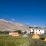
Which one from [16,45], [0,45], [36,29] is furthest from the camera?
[36,29]

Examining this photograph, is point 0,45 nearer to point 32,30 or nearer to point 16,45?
point 16,45

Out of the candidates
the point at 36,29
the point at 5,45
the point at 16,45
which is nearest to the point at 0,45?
the point at 5,45

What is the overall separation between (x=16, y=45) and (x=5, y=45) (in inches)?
64.5

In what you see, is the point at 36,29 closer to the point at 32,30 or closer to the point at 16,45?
the point at 32,30

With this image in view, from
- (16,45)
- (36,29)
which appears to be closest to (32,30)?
(36,29)

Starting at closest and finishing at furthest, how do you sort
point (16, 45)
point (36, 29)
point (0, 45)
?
point (0, 45) < point (16, 45) < point (36, 29)

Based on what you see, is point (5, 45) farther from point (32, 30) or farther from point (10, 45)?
point (32, 30)

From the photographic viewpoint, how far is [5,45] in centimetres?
1769

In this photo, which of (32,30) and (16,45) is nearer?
(16,45)

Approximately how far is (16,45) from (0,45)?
2205 mm

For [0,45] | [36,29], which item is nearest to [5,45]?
[0,45]

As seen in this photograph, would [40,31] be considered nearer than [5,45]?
No

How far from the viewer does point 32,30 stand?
140 meters

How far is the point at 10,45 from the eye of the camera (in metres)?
18.1
